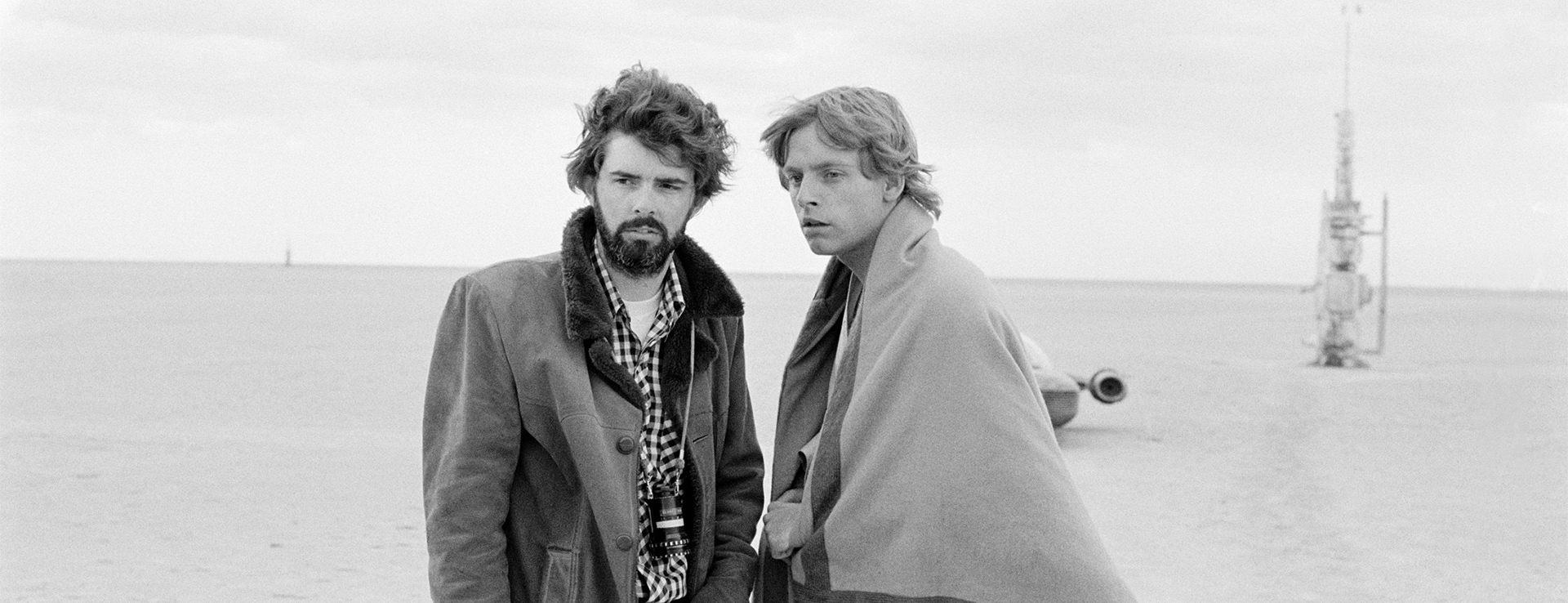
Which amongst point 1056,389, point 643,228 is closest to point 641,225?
point 643,228

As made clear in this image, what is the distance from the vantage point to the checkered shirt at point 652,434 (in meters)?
3.23

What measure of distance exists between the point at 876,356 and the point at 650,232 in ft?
1.75

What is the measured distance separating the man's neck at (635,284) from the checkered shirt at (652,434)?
2 cm

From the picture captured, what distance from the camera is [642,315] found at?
3.28m

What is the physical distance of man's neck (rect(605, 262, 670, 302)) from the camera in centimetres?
324

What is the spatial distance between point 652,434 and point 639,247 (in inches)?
16.4

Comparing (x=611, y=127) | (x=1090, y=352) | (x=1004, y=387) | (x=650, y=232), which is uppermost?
(x=611, y=127)

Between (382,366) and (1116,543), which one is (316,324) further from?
(1116,543)

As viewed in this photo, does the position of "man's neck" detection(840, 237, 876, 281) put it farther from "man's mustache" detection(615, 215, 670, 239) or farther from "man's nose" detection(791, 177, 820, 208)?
"man's mustache" detection(615, 215, 670, 239)

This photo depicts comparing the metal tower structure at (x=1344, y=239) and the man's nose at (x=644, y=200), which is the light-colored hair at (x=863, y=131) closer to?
the man's nose at (x=644, y=200)

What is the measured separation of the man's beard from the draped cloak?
43 centimetres

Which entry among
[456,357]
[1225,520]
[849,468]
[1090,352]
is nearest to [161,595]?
[456,357]

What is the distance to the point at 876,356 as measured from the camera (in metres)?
3.03

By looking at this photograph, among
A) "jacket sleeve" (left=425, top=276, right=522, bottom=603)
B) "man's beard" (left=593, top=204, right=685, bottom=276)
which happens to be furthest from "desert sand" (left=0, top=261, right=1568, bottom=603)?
"man's beard" (left=593, top=204, right=685, bottom=276)
